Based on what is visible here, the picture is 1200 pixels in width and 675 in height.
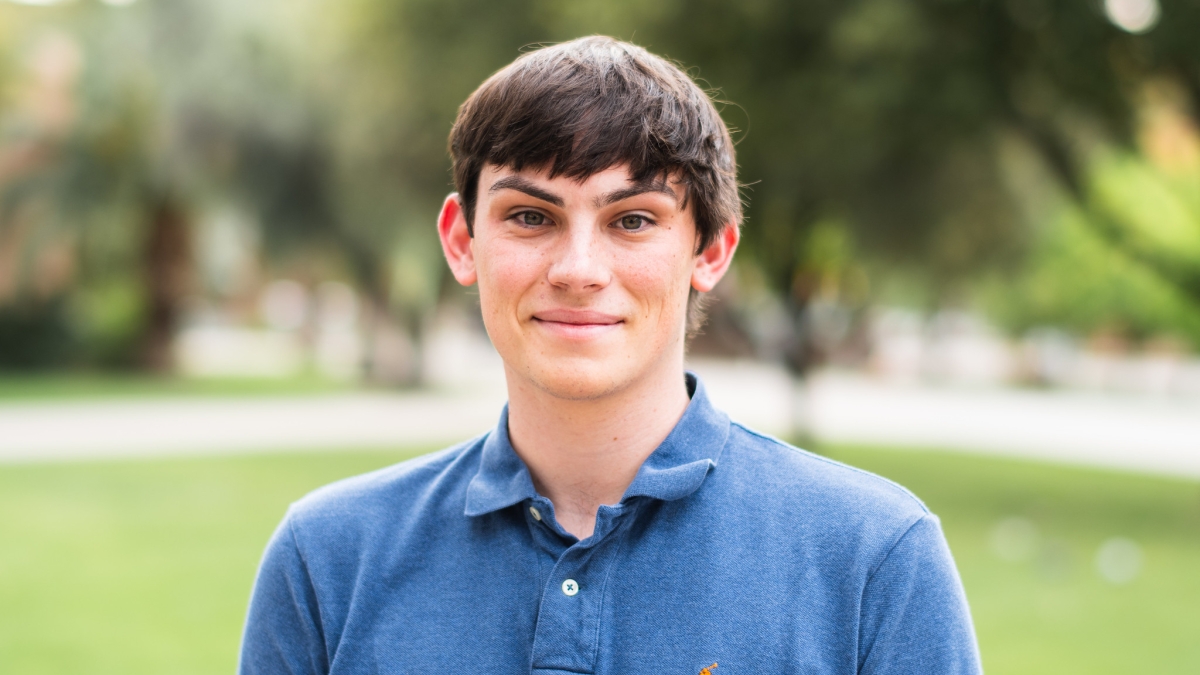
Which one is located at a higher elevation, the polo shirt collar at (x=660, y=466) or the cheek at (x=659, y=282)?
the cheek at (x=659, y=282)

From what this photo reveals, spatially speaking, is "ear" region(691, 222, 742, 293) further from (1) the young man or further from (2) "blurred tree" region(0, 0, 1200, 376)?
(2) "blurred tree" region(0, 0, 1200, 376)

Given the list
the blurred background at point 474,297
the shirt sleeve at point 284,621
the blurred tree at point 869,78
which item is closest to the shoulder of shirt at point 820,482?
the shirt sleeve at point 284,621

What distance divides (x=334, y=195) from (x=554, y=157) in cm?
1932

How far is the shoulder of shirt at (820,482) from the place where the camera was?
1.77 meters

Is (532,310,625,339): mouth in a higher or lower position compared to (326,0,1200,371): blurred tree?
lower

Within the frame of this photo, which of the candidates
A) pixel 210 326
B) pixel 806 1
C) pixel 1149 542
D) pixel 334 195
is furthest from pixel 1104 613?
pixel 210 326

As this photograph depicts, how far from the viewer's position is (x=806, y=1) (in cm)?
1018

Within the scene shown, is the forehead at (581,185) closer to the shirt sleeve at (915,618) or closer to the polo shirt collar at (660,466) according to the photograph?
the polo shirt collar at (660,466)

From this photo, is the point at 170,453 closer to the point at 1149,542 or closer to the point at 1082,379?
the point at 1149,542

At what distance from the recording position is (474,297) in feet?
12.5

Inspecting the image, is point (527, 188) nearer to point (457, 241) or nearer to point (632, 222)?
point (632, 222)

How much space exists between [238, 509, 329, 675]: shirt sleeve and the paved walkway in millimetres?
13033

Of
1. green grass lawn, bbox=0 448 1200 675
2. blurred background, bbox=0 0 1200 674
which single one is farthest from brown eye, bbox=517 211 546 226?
green grass lawn, bbox=0 448 1200 675

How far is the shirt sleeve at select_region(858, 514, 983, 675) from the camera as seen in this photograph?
65.7 inches
